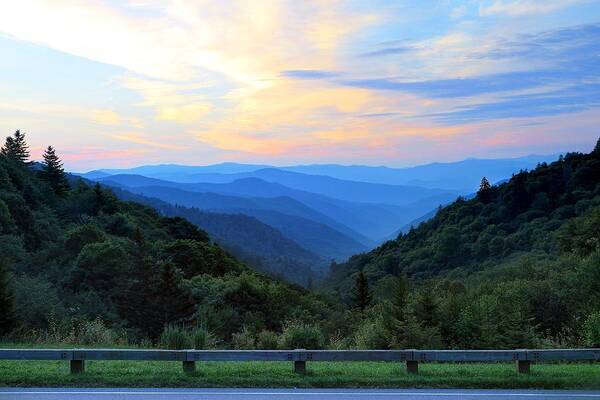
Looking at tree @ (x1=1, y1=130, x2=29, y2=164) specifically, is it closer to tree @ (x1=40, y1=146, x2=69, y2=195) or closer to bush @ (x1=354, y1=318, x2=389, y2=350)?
tree @ (x1=40, y1=146, x2=69, y2=195)

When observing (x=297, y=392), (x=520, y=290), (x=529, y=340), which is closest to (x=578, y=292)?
(x=520, y=290)

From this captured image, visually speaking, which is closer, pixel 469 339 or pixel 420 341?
pixel 420 341

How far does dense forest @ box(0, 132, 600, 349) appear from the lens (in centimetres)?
1516

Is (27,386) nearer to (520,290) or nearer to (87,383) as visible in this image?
(87,383)

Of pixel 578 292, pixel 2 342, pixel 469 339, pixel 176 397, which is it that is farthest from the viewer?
pixel 578 292

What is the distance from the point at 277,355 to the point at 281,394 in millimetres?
1022

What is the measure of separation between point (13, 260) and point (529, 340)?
3568cm

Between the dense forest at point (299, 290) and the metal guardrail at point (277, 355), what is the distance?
2281mm

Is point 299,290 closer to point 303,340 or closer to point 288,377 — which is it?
point 303,340

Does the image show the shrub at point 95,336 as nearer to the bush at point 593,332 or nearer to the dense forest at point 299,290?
the dense forest at point 299,290

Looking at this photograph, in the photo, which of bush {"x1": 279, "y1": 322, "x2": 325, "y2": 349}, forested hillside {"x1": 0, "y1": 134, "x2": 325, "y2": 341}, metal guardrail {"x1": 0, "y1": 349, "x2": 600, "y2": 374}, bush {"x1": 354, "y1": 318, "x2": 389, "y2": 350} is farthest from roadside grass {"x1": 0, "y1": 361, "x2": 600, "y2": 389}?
forested hillside {"x1": 0, "y1": 134, "x2": 325, "y2": 341}

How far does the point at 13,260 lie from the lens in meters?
40.3

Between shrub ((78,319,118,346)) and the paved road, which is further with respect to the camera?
shrub ((78,319,118,346))

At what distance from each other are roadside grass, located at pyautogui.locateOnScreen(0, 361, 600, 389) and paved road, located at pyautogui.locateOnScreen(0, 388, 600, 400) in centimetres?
31
